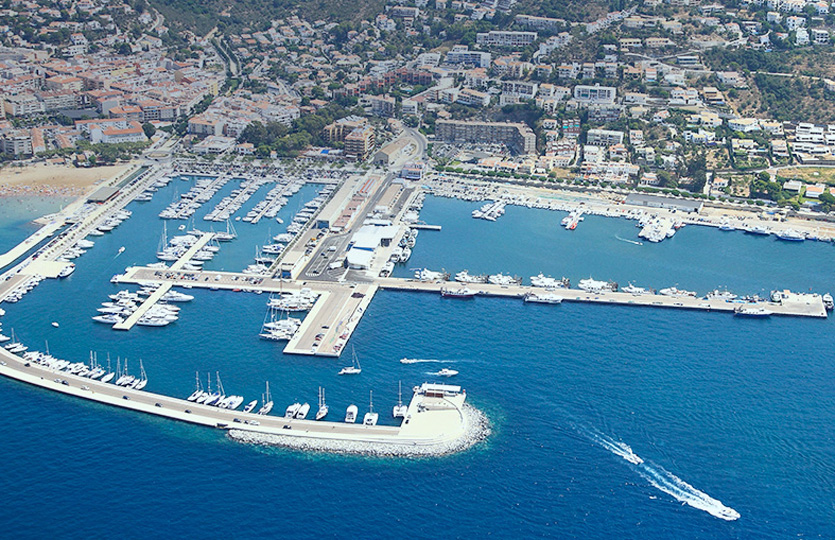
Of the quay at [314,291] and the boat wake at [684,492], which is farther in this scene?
the quay at [314,291]

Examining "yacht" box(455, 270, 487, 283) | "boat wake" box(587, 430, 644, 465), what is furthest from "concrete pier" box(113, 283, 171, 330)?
"boat wake" box(587, 430, 644, 465)

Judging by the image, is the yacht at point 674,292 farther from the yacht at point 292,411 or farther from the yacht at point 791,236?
the yacht at point 292,411

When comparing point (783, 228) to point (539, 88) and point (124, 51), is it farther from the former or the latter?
point (124, 51)

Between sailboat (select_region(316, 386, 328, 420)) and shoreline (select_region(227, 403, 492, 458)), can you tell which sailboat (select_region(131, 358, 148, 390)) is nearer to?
shoreline (select_region(227, 403, 492, 458))

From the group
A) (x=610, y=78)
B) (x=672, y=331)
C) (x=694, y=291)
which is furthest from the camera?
(x=610, y=78)

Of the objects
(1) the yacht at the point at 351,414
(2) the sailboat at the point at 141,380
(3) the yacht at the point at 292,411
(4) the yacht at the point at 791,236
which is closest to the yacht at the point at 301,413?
(3) the yacht at the point at 292,411

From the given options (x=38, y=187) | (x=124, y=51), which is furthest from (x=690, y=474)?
(x=124, y=51)

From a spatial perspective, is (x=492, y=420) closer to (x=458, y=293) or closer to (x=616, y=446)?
(x=616, y=446)
